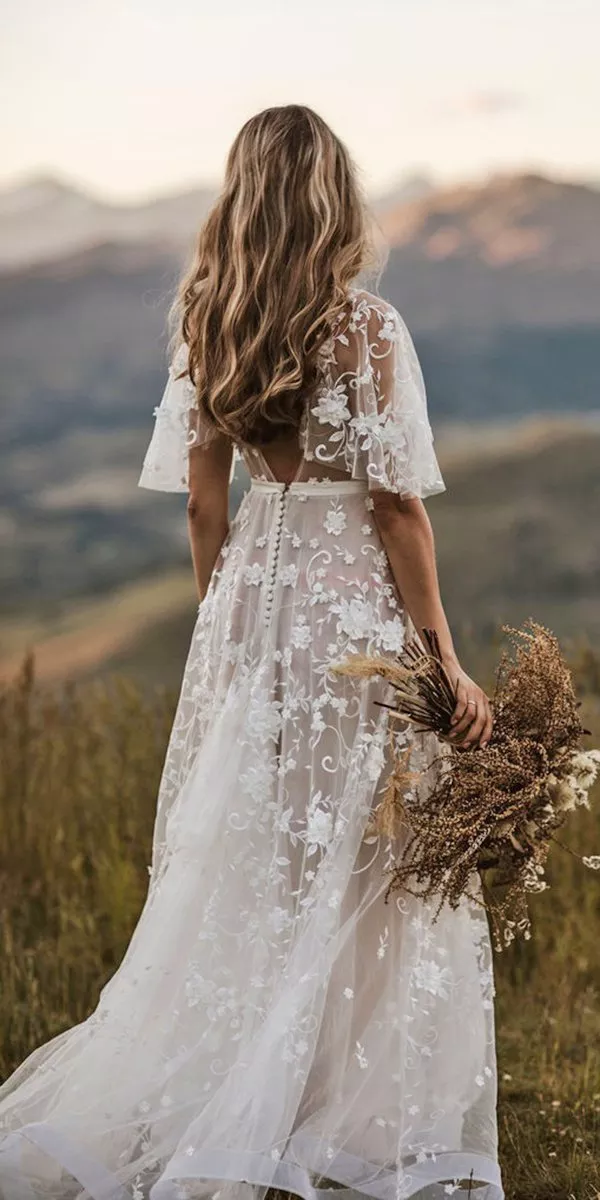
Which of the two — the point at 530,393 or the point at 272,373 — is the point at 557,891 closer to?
the point at 272,373

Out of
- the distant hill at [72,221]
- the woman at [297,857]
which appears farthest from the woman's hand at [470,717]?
the distant hill at [72,221]

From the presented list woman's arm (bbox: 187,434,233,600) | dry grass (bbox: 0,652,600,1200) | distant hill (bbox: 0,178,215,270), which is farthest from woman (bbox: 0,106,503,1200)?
distant hill (bbox: 0,178,215,270)

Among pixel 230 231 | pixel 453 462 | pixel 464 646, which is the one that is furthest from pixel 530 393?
pixel 230 231

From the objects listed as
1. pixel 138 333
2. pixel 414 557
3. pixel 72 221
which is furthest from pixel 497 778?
pixel 138 333

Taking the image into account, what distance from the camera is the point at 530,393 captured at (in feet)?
42.9

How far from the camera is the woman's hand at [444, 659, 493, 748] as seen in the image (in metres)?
2.65

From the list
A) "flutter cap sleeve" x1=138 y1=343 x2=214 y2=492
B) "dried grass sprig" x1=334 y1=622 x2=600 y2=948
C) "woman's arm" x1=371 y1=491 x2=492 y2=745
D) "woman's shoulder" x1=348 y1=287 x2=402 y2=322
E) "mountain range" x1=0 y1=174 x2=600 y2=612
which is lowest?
"dried grass sprig" x1=334 y1=622 x2=600 y2=948

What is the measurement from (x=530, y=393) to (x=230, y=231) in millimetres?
10587

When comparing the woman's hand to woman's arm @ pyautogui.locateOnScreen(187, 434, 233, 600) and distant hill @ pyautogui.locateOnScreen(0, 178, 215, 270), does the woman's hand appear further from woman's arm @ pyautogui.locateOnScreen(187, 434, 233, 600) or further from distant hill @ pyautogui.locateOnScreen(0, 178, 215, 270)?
distant hill @ pyautogui.locateOnScreen(0, 178, 215, 270)

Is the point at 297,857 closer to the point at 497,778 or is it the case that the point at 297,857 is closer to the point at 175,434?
the point at 497,778

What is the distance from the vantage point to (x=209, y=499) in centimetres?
309

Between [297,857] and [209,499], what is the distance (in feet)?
2.74

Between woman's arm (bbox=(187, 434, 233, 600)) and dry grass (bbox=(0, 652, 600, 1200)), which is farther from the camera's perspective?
dry grass (bbox=(0, 652, 600, 1200))

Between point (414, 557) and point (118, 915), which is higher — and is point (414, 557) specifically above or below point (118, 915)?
above
